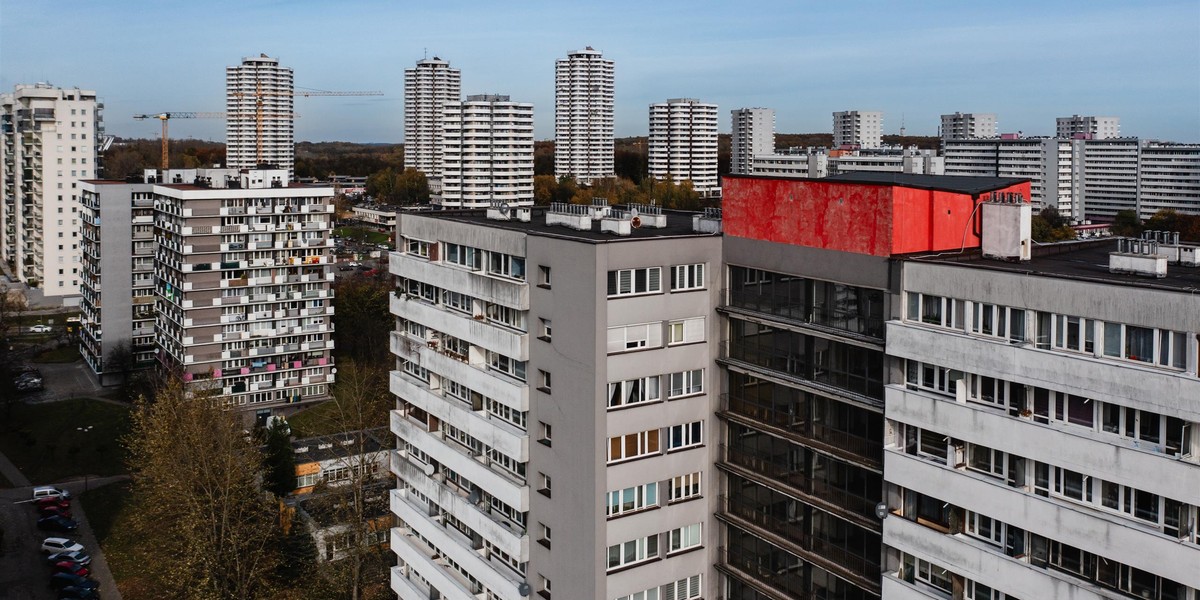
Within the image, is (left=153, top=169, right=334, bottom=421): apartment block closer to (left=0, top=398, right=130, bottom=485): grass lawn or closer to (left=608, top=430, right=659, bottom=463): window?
(left=0, top=398, right=130, bottom=485): grass lawn

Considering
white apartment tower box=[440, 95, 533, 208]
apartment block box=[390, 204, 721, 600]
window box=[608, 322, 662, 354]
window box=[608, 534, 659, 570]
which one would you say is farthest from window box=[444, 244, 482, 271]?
white apartment tower box=[440, 95, 533, 208]

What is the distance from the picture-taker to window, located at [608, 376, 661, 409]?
22.0 meters

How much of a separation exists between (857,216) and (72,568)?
39175 mm

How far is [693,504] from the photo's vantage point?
23531mm

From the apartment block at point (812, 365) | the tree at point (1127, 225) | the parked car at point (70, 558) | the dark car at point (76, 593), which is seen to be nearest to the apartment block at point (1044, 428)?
the apartment block at point (812, 365)

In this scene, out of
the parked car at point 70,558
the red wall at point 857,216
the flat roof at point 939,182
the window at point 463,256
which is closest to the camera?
the red wall at point 857,216

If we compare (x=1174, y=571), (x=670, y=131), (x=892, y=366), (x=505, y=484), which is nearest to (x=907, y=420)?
(x=892, y=366)

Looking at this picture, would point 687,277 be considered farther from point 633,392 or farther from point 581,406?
point 581,406

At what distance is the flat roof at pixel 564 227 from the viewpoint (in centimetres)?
2327

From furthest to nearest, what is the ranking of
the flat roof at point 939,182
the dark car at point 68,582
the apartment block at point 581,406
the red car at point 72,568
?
1. the red car at point 72,568
2. the dark car at point 68,582
3. the apartment block at point 581,406
4. the flat roof at point 939,182

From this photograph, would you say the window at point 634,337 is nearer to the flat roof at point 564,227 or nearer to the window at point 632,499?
the flat roof at point 564,227

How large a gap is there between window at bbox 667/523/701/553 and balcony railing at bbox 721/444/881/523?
6.18 ft

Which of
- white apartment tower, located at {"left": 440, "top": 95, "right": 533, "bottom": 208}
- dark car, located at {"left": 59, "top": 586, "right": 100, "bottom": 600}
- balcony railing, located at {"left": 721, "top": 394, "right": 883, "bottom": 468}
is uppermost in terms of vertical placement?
white apartment tower, located at {"left": 440, "top": 95, "right": 533, "bottom": 208}

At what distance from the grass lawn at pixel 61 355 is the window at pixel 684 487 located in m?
76.0
